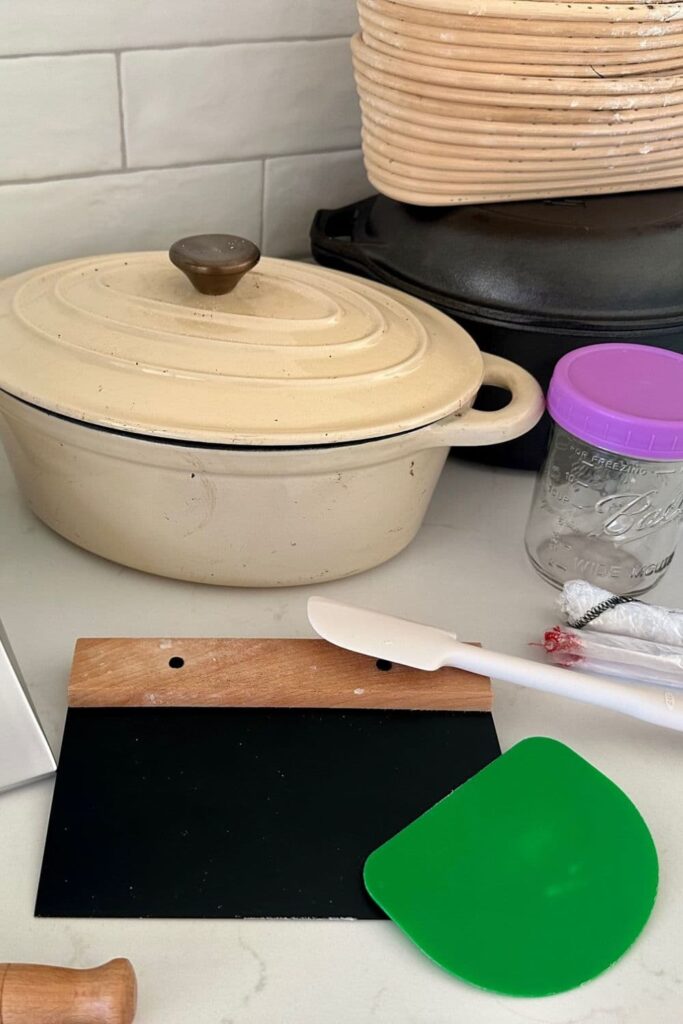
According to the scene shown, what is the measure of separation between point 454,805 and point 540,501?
10.3 inches

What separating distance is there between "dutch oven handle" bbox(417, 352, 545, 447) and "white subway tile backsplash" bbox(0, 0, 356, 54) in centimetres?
35

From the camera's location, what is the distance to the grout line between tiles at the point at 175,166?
75cm

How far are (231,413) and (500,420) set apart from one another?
0.17 metres

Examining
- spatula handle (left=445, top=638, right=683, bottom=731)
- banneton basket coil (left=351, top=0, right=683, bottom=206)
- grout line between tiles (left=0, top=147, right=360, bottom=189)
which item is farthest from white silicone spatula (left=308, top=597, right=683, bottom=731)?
grout line between tiles (left=0, top=147, right=360, bottom=189)

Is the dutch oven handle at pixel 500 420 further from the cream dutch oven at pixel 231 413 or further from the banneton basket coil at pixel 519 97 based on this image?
the banneton basket coil at pixel 519 97

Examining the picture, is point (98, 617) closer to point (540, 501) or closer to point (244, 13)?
point (540, 501)

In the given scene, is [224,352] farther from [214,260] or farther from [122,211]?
[122,211]

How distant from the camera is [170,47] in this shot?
0.75 metres

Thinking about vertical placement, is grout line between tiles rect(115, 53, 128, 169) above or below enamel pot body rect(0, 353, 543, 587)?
above

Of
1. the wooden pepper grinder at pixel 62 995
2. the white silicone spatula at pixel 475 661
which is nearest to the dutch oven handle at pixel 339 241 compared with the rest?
the white silicone spatula at pixel 475 661

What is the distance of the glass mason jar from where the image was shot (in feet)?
1.84

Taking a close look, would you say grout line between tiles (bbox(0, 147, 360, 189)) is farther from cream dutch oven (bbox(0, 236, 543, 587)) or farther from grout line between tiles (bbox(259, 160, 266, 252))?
cream dutch oven (bbox(0, 236, 543, 587))

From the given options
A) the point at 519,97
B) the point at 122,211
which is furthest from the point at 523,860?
the point at 122,211

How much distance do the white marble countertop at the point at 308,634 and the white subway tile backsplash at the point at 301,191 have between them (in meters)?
0.28
